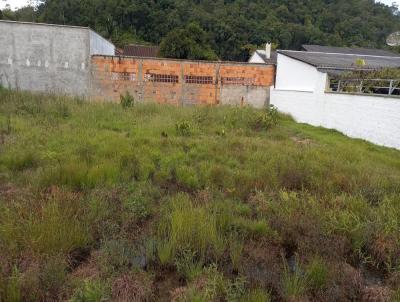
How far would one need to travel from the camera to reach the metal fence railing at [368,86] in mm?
9273

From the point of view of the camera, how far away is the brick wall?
17000 millimetres

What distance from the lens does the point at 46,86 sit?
16375 mm

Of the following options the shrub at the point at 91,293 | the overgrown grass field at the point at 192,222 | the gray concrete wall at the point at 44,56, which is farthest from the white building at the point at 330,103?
the gray concrete wall at the point at 44,56

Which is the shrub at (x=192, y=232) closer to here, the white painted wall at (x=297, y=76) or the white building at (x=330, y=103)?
the white building at (x=330, y=103)

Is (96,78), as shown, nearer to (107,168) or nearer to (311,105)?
(311,105)

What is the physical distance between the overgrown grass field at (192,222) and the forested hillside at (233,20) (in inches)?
1415

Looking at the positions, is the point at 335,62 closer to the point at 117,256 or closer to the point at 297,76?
the point at 297,76

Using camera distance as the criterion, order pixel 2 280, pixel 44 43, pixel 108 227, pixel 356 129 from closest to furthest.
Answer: pixel 2 280 < pixel 108 227 < pixel 356 129 < pixel 44 43

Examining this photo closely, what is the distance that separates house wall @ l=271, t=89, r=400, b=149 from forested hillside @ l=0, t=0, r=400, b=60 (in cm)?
2818

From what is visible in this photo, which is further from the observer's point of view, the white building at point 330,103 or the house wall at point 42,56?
the house wall at point 42,56

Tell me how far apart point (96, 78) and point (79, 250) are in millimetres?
15004

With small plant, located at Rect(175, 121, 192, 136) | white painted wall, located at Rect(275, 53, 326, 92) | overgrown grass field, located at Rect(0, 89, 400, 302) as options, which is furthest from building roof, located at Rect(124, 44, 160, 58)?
overgrown grass field, located at Rect(0, 89, 400, 302)

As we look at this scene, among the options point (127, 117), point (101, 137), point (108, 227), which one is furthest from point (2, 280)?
point (127, 117)

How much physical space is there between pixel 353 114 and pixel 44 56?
14387 millimetres
